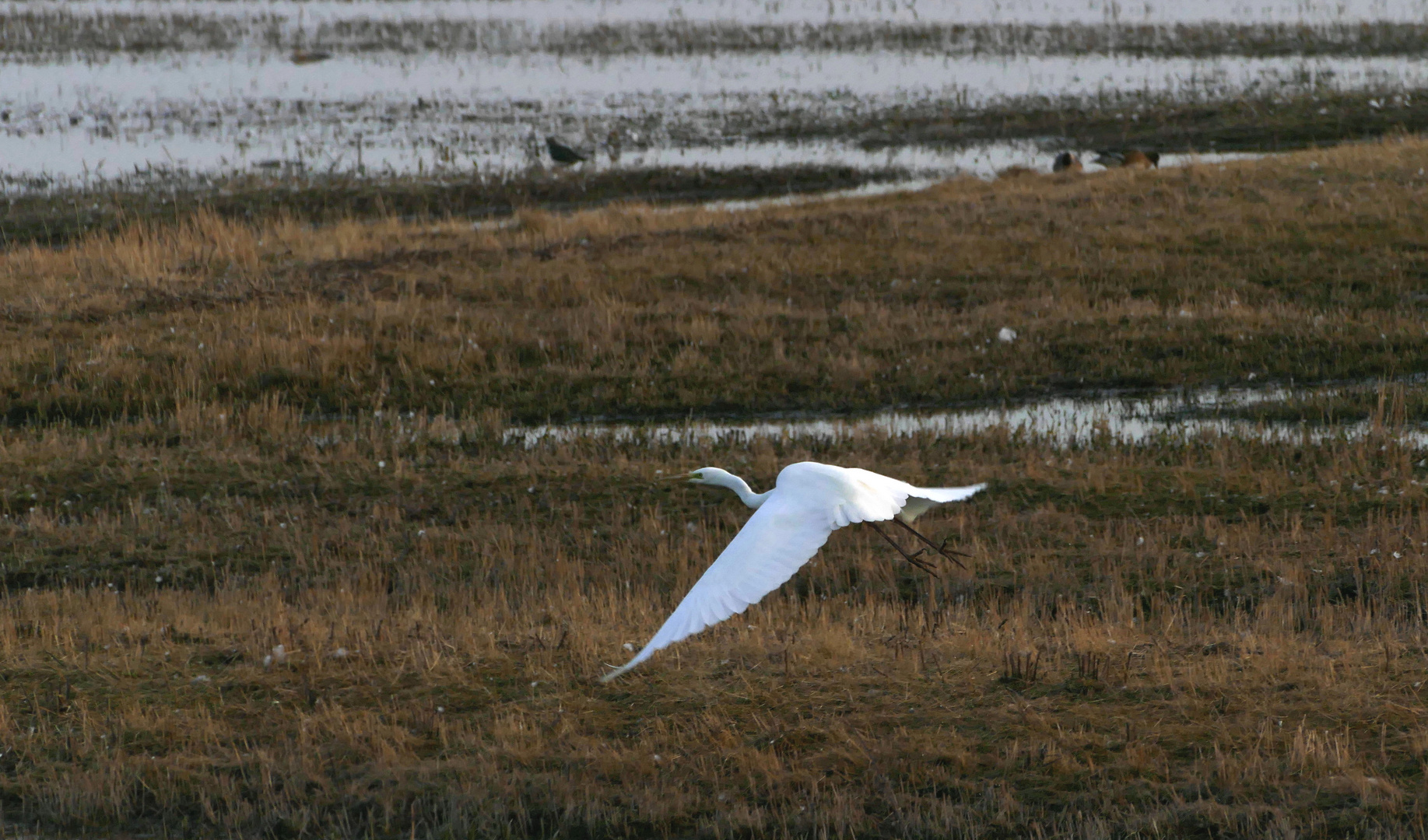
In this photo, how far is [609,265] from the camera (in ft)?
60.1

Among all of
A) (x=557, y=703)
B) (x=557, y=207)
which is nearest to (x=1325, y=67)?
(x=557, y=207)

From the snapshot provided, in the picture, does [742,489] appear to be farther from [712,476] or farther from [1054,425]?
[1054,425]

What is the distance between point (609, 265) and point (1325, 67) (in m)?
28.8

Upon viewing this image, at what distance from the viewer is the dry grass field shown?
240 inches

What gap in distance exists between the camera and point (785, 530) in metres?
6.16

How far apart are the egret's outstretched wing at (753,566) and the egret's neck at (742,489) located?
1011mm

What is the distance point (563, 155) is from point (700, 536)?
795 inches

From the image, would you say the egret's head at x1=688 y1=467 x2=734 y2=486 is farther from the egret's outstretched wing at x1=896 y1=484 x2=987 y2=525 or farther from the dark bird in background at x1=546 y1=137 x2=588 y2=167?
the dark bird in background at x1=546 y1=137 x2=588 y2=167

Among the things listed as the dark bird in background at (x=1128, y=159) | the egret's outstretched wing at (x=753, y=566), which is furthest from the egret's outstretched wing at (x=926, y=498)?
the dark bird in background at (x=1128, y=159)

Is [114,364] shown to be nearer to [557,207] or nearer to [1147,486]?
[1147,486]

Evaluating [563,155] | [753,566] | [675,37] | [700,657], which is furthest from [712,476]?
[675,37]

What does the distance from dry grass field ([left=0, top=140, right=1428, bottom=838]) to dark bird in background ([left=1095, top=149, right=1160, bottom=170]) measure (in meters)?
5.10

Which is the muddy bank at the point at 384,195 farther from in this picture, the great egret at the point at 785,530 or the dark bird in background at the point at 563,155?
the great egret at the point at 785,530

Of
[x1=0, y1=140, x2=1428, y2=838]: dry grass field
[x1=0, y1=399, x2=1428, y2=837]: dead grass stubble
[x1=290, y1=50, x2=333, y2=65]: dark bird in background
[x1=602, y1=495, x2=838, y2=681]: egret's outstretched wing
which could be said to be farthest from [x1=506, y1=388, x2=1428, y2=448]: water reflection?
[x1=290, y1=50, x2=333, y2=65]: dark bird in background
